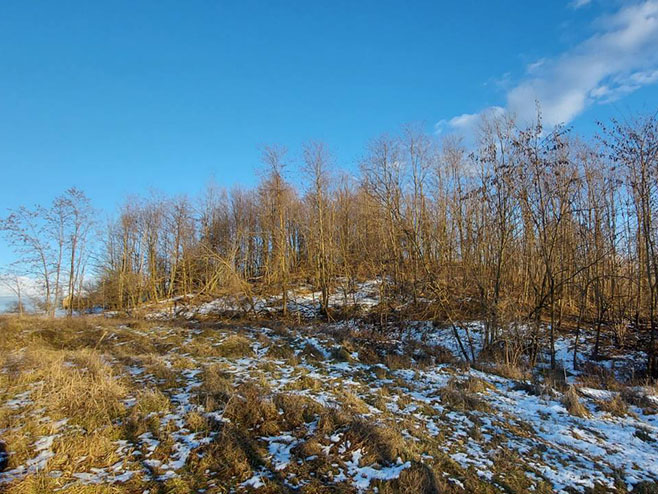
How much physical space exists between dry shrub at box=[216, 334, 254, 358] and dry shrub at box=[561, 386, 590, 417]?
713cm

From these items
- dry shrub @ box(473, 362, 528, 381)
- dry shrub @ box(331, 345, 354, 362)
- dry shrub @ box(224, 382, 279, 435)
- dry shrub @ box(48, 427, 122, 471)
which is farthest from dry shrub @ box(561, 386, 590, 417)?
dry shrub @ box(48, 427, 122, 471)

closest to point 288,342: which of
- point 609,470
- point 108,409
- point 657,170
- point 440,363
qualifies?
point 440,363

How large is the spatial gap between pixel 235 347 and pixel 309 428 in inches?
226

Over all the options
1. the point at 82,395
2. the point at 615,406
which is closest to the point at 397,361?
the point at 615,406

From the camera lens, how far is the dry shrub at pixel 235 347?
9336 mm

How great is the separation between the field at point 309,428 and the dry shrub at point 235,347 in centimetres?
65

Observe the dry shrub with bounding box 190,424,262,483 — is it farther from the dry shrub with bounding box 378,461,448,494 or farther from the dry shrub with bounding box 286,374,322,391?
the dry shrub with bounding box 286,374,322,391

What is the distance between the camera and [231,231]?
31.5 meters

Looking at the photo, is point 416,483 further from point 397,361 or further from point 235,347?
point 235,347

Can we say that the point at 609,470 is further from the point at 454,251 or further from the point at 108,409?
the point at 454,251

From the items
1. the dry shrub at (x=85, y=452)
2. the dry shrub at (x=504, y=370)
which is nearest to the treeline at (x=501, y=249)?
the dry shrub at (x=504, y=370)

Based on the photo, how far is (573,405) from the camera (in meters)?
6.27

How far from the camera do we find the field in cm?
378

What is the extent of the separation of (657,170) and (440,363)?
295 inches
